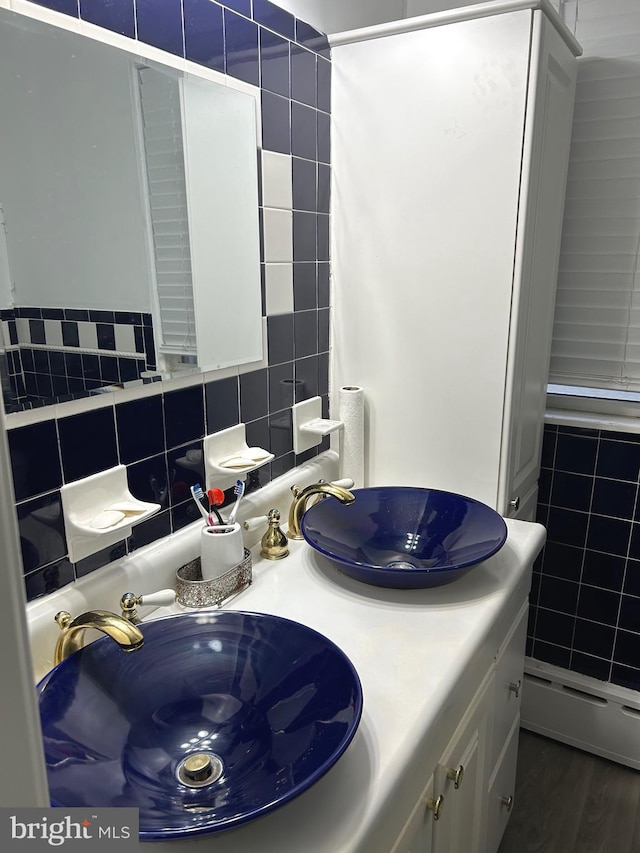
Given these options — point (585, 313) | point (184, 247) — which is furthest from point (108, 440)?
point (585, 313)

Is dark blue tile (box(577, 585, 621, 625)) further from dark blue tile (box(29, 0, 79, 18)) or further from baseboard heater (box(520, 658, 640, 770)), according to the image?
dark blue tile (box(29, 0, 79, 18))

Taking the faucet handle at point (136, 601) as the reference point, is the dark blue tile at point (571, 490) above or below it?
below

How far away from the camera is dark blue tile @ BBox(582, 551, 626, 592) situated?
6.06ft

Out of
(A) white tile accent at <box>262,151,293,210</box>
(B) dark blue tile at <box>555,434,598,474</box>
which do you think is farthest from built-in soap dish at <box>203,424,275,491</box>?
(B) dark blue tile at <box>555,434,598,474</box>

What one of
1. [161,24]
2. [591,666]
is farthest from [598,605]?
[161,24]

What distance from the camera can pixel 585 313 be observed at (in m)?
1.88

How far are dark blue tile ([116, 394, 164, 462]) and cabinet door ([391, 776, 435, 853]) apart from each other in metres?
0.69

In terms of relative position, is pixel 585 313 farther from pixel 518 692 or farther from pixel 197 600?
pixel 197 600

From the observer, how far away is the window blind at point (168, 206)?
109cm

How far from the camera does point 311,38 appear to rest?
146 centimetres

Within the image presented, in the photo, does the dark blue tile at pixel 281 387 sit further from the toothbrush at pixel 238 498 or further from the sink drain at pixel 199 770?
the sink drain at pixel 199 770

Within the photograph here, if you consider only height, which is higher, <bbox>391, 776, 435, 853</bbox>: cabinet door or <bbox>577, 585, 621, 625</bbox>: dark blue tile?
<bbox>391, 776, 435, 853</bbox>: cabinet door

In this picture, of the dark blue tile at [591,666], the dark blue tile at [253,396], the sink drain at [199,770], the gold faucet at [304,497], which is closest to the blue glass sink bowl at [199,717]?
the sink drain at [199,770]

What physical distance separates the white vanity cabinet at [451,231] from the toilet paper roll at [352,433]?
5cm
